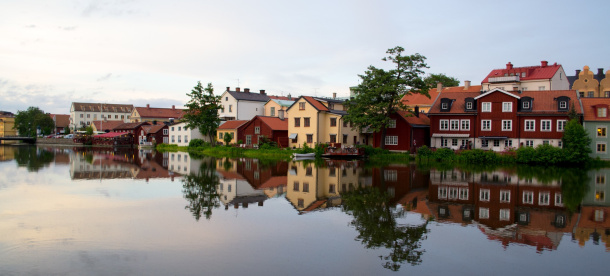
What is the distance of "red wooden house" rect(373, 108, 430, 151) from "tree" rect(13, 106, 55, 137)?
9098 centimetres

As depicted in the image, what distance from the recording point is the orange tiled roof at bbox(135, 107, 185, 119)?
90.0 meters

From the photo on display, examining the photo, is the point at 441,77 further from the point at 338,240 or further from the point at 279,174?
the point at 338,240

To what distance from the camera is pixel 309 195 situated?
19.6m

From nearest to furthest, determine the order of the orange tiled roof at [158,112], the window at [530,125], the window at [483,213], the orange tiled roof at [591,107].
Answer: the window at [483,213] < the orange tiled roof at [591,107] < the window at [530,125] < the orange tiled roof at [158,112]

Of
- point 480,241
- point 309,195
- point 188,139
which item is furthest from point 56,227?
point 188,139

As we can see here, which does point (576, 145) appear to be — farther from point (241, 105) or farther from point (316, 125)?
point (241, 105)

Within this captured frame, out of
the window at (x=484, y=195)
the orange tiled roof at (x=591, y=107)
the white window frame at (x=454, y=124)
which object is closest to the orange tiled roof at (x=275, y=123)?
the white window frame at (x=454, y=124)

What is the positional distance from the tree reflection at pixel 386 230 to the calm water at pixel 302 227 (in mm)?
53

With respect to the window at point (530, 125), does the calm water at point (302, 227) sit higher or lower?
lower

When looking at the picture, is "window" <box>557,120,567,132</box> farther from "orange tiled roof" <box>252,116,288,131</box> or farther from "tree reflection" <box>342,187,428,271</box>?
"tree reflection" <box>342,187,428,271</box>

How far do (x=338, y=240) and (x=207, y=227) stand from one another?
13.2 ft

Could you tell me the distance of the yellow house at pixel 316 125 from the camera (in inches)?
1828

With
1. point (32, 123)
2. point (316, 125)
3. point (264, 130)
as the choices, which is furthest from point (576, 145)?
point (32, 123)

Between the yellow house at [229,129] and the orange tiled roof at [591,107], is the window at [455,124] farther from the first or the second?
the yellow house at [229,129]
